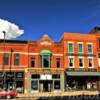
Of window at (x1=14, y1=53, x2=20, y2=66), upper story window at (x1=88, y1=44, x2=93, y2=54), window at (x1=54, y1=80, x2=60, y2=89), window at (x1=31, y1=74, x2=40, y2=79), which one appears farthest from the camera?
upper story window at (x1=88, y1=44, x2=93, y2=54)

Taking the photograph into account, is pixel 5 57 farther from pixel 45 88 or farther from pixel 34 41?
pixel 45 88

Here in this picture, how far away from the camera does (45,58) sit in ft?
167

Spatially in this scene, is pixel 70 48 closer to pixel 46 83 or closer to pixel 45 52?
pixel 45 52

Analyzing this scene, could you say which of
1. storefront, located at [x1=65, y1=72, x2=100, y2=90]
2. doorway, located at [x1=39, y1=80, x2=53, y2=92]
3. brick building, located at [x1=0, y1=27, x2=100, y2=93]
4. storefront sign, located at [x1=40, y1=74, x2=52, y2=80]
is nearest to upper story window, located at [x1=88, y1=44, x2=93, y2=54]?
brick building, located at [x1=0, y1=27, x2=100, y2=93]

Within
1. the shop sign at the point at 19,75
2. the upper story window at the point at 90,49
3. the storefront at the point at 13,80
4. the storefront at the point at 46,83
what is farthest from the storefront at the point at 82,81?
the storefront at the point at 13,80

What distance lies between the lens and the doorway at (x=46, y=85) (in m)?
49.9

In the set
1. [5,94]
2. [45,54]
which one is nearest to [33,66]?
[45,54]

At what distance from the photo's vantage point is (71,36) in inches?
2084

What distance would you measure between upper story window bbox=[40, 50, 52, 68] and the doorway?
3.06 metres

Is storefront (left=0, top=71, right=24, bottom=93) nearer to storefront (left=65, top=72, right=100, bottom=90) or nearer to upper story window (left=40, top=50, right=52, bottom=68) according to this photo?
upper story window (left=40, top=50, right=52, bottom=68)

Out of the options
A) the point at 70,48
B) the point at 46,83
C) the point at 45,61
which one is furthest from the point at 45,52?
the point at 46,83

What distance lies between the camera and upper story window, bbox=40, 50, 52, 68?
50.7 meters

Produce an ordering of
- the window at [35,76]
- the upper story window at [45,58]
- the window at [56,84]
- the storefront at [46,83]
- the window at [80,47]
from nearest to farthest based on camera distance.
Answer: the storefront at [46,83] → the window at [35,76] → the window at [56,84] → the upper story window at [45,58] → the window at [80,47]

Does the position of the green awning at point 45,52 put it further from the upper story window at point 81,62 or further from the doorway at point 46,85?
the upper story window at point 81,62
